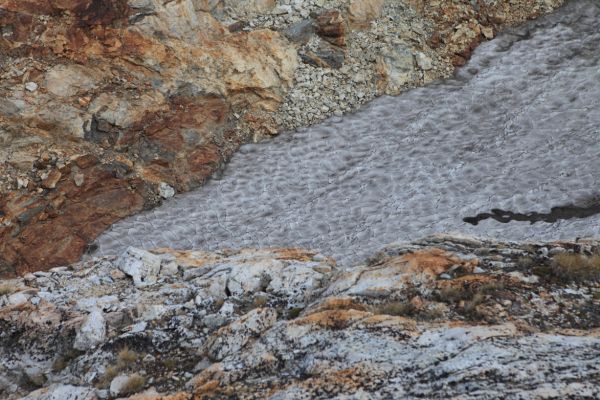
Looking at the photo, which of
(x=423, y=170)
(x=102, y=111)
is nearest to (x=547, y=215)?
(x=423, y=170)

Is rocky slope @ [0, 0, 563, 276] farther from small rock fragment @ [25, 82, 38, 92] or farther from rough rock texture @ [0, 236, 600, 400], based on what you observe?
rough rock texture @ [0, 236, 600, 400]

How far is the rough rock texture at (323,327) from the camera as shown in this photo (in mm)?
7434

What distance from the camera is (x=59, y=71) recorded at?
19.3m

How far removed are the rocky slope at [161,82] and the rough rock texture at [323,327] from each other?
697cm

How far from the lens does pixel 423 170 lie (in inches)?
764

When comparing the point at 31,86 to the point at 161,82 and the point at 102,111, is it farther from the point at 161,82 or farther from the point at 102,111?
the point at 161,82

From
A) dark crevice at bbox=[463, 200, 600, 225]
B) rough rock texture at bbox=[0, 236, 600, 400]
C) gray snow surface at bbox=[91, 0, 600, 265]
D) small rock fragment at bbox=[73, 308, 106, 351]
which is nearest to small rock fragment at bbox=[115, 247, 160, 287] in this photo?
rough rock texture at bbox=[0, 236, 600, 400]

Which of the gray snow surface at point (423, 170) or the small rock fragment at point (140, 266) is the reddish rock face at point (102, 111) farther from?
the small rock fragment at point (140, 266)

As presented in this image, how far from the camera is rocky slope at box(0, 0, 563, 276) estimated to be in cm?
1848

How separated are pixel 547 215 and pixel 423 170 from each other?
4052 mm

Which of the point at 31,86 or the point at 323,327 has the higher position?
the point at 31,86

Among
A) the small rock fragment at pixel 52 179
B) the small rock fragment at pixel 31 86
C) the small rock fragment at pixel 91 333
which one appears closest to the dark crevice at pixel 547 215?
the small rock fragment at pixel 91 333

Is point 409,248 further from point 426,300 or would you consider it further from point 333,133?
point 333,133

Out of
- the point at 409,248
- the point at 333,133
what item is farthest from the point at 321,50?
the point at 409,248
